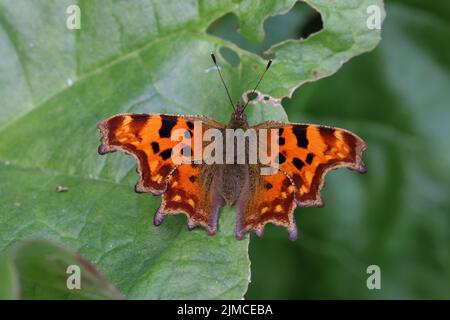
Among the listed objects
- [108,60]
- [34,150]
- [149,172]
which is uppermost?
[108,60]

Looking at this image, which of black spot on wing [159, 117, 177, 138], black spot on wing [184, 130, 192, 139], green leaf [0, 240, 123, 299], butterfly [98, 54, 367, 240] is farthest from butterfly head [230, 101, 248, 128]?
green leaf [0, 240, 123, 299]

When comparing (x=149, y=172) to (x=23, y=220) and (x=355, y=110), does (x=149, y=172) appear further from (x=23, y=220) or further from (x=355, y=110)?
(x=355, y=110)

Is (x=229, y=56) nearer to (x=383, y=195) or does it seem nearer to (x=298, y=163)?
(x=298, y=163)

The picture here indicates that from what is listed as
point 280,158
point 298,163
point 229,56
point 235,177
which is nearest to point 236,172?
point 235,177

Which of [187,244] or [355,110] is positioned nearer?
[187,244]

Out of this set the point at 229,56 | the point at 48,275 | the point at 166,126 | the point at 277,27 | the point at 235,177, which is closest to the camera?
the point at 48,275

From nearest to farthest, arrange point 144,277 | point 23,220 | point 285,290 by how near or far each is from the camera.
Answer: point 144,277
point 23,220
point 285,290

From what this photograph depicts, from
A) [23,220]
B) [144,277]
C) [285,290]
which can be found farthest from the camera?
[285,290]

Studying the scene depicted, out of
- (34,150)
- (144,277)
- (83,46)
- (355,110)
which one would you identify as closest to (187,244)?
(144,277)
